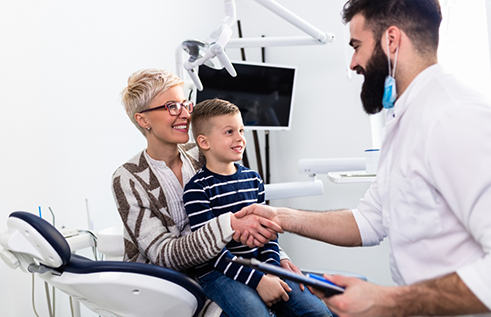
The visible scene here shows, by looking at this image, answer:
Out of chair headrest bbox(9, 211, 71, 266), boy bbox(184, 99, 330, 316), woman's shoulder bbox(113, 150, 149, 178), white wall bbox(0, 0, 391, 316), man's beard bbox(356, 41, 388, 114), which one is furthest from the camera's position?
white wall bbox(0, 0, 391, 316)

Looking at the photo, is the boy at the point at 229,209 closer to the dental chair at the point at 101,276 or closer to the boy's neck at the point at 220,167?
the boy's neck at the point at 220,167

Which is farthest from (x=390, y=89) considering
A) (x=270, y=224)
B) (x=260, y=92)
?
(x=260, y=92)

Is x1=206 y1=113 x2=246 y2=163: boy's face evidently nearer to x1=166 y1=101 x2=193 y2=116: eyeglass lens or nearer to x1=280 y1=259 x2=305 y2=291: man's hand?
x1=166 y1=101 x2=193 y2=116: eyeglass lens

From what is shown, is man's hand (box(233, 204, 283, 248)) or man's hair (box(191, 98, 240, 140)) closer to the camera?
man's hand (box(233, 204, 283, 248))

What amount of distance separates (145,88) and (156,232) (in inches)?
19.8

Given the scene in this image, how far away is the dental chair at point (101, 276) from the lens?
98 cm

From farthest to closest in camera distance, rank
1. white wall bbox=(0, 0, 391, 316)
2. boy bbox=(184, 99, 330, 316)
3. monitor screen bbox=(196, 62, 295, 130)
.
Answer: monitor screen bbox=(196, 62, 295, 130)
white wall bbox=(0, 0, 391, 316)
boy bbox=(184, 99, 330, 316)

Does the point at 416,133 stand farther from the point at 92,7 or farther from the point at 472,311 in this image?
the point at 92,7

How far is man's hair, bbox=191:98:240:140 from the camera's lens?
4.95 feet

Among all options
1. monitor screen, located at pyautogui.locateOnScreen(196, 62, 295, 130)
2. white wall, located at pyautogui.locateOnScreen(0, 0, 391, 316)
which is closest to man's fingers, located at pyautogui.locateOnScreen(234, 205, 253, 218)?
white wall, located at pyautogui.locateOnScreen(0, 0, 391, 316)

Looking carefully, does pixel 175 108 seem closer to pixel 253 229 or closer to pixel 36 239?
pixel 253 229

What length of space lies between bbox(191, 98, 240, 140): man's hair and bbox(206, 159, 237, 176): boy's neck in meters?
0.12

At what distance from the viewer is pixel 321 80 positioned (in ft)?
9.81

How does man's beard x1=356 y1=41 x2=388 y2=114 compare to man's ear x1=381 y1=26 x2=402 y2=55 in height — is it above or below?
below
